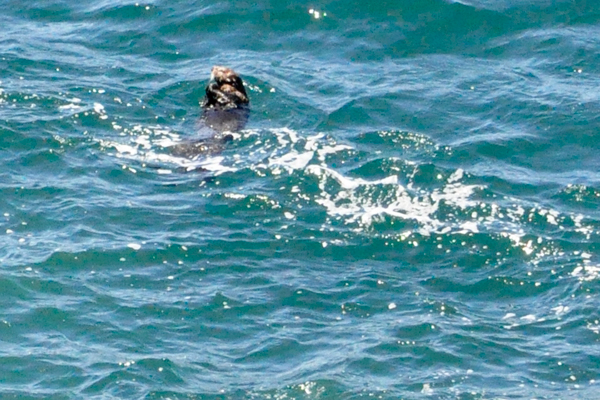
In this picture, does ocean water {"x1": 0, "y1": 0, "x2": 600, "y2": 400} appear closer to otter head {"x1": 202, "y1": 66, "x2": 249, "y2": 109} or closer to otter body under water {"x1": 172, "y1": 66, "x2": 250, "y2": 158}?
otter body under water {"x1": 172, "y1": 66, "x2": 250, "y2": 158}

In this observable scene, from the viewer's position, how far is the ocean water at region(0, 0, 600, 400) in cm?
996

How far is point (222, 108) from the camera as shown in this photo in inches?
591

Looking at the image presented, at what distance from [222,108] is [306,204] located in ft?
9.70

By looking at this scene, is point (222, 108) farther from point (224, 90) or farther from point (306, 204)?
point (306, 204)

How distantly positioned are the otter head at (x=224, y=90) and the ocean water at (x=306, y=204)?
35 cm

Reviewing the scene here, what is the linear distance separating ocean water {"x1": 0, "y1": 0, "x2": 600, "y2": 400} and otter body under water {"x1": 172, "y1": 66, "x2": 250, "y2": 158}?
0.25m

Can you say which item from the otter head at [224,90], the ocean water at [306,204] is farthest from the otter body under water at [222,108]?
the ocean water at [306,204]

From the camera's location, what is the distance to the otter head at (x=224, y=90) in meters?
15.1

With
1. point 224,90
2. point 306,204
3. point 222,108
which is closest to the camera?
point 306,204

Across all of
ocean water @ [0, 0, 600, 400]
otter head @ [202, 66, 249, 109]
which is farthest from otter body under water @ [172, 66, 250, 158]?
ocean water @ [0, 0, 600, 400]

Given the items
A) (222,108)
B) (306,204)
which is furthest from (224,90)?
(306,204)

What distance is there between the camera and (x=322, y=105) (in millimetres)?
15328

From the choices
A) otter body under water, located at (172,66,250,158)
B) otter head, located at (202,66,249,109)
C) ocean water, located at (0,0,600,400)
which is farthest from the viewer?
otter head, located at (202,66,249,109)

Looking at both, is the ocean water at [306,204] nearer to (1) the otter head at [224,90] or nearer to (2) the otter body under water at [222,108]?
(2) the otter body under water at [222,108]
